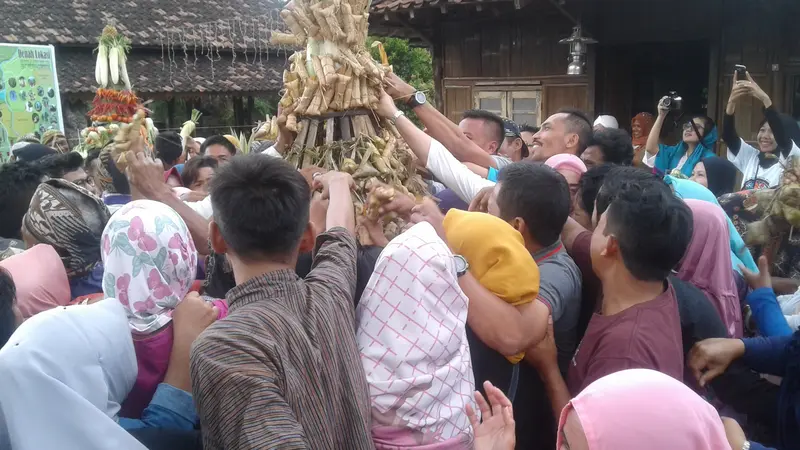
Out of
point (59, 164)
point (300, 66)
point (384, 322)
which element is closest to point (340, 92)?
point (300, 66)

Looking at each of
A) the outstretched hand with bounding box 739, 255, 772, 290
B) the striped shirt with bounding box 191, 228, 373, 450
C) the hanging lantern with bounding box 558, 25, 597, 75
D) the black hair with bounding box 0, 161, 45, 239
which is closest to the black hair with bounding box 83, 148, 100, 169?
the black hair with bounding box 0, 161, 45, 239

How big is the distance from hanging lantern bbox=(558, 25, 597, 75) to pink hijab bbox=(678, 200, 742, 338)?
19.5ft

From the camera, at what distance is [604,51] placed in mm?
8789

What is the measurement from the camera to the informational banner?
694 cm

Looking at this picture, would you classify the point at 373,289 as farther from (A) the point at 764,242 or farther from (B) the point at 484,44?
(B) the point at 484,44

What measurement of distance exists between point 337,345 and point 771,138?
513cm

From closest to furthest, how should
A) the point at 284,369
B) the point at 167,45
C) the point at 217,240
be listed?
1. the point at 284,369
2. the point at 217,240
3. the point at 167,45

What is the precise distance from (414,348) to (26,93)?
7364mm

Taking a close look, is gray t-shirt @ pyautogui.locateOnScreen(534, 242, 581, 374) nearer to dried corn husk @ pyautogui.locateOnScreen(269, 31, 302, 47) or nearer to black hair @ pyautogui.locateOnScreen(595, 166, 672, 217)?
black hair @ pyautogui.locateOnScreen(595, 166, 672, 217)

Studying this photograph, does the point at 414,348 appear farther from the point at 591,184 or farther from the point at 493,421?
the point at 591,184

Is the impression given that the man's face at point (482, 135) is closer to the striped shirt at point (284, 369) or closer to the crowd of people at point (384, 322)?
the crowd of people at point (384, 322)

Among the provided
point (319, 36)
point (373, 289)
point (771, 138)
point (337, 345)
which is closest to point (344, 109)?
point (319, 36)

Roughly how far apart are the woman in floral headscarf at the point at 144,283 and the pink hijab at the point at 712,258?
197 centimetres

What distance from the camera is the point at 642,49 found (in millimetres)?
9555
